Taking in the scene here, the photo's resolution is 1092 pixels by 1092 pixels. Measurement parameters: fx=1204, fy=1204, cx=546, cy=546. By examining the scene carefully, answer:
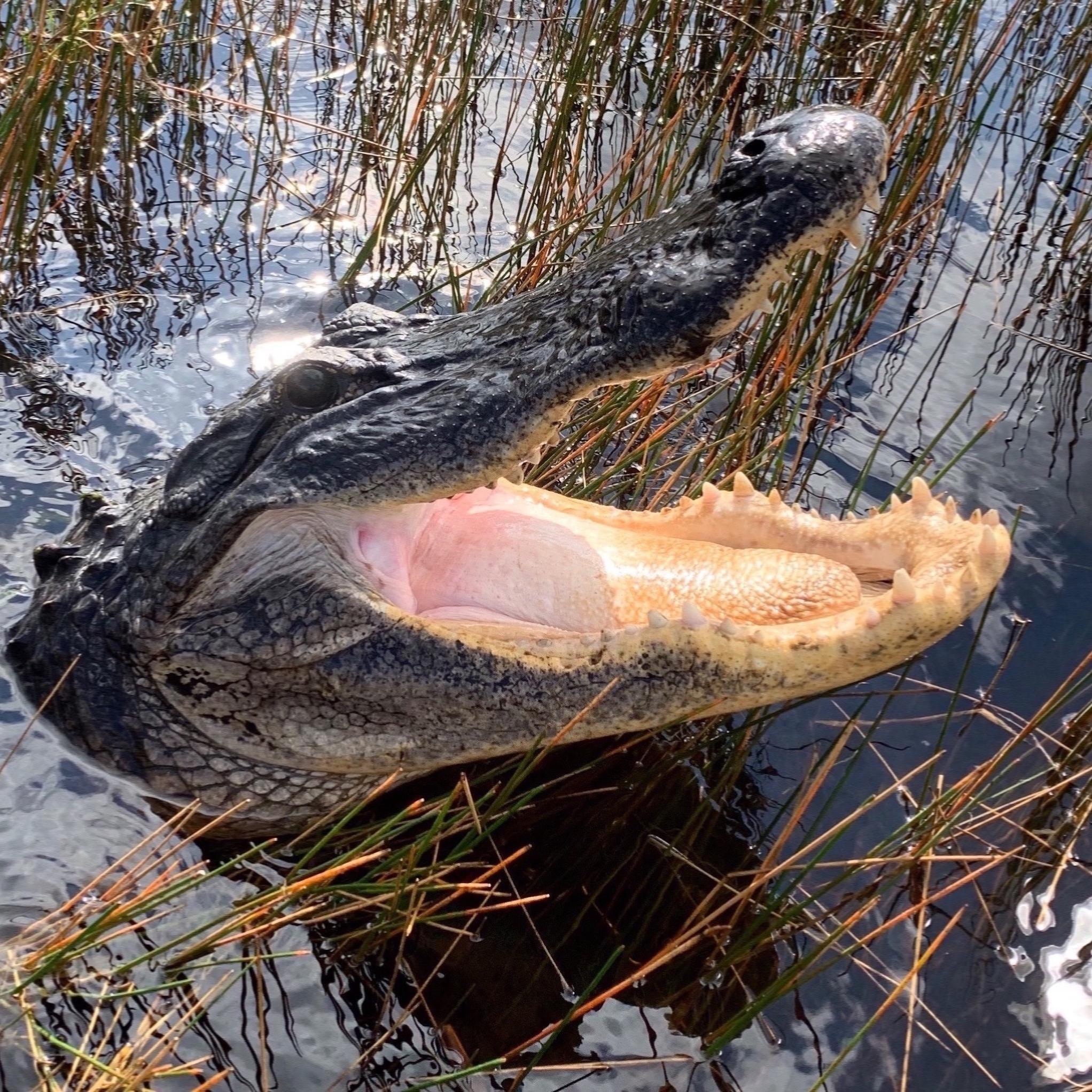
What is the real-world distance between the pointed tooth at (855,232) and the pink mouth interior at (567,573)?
749 mm

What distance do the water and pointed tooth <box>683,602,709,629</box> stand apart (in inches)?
30.9

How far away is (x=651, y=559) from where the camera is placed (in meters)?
2.84

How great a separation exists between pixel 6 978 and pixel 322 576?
3.37 feet

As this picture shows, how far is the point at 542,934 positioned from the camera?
2.81 metres

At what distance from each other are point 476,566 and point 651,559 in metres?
0.41

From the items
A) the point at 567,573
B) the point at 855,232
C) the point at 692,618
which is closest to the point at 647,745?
the point at 567,573

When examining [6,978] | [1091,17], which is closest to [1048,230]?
[1091,17]

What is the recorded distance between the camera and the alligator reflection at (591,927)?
8.57 feet

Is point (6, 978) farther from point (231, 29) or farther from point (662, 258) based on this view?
point (231, 29)

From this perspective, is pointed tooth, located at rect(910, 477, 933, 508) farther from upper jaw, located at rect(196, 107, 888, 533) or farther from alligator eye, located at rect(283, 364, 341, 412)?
alligator eye, located at rect(283, 364, 341, 412)

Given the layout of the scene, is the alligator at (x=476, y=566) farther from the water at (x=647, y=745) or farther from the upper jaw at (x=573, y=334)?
the water at (x=647, y=745)

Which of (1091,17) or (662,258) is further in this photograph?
(1091,17)

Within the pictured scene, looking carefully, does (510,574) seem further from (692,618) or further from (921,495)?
(921,495)

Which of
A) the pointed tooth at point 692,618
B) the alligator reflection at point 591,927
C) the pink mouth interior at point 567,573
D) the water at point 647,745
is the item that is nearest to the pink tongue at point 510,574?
the pink mouth interior at point 567,573
